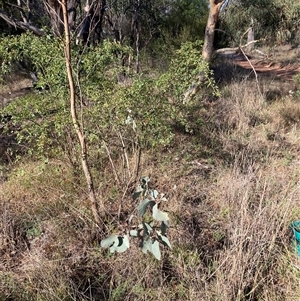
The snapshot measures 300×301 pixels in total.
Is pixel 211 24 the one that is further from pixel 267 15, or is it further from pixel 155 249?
pixel 155 249

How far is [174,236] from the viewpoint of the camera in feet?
7.11

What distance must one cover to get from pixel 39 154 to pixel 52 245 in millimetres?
786

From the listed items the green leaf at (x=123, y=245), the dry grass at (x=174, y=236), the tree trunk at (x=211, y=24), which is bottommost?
the dry grass at (x=174, y=236)

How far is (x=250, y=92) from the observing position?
5.71 metres

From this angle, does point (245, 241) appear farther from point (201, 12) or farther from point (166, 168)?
point (201, 12)

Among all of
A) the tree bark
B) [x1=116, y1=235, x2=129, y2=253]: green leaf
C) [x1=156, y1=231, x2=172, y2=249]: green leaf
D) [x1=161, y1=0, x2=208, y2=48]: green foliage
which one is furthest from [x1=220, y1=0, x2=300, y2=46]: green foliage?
[x1=116, y1=235, x2=129, y2=253]: green leaf

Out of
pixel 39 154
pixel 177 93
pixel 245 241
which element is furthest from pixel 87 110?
pixel 245 241

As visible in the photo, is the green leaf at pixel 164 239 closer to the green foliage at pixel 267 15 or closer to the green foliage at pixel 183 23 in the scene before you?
the green foliage at pixel 267 15

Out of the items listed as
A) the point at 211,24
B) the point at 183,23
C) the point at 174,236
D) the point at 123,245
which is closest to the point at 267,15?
the point at 183,23

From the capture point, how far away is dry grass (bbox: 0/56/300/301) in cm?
179

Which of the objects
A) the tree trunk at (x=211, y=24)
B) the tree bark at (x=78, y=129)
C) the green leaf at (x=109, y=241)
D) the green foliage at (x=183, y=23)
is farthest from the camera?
the green foliage at (x=183, y=23)

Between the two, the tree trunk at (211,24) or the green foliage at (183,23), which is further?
the green foliage at (183,23)

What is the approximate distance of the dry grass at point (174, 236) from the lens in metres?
1.79

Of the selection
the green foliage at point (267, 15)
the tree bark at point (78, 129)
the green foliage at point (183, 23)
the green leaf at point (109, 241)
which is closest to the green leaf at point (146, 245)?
Result: the green leaf at point (109, 241)
